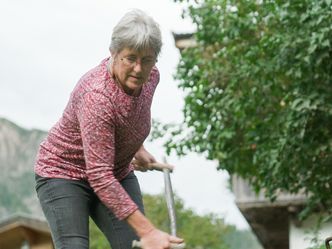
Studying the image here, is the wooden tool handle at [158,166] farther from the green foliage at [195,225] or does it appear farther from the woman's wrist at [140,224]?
the green foliage at [195,225]

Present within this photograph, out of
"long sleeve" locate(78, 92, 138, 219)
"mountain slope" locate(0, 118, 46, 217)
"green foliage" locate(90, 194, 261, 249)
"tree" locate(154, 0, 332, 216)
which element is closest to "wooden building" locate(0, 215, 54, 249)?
"tree" locate(154, 0, 332, 216)

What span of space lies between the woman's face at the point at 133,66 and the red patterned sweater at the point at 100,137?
0.06m

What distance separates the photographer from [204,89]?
11648mm

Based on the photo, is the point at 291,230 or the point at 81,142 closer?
the point at 81,142

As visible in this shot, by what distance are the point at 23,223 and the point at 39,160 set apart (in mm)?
5305

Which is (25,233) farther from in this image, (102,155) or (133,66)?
(133,66)

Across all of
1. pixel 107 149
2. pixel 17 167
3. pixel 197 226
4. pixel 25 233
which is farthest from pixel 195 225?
pixel 17 167

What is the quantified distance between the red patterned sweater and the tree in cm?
455

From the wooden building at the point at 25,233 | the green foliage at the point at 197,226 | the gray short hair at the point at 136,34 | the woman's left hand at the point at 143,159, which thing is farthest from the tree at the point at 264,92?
the green foliage at the point at 197,226

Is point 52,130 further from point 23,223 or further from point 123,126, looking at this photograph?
point 23,223

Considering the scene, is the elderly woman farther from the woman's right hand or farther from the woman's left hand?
the woman's left hand

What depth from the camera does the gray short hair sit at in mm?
4035

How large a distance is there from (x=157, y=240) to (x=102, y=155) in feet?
1.36

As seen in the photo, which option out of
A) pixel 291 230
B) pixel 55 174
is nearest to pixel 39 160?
pixel 55 174
